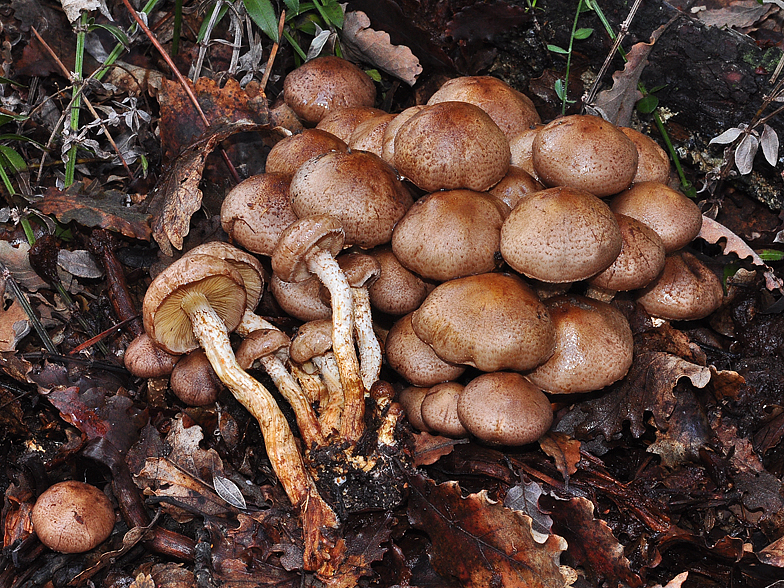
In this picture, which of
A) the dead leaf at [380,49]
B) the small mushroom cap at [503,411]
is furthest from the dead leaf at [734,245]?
the dead leaf at [380,49]

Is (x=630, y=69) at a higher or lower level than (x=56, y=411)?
higher

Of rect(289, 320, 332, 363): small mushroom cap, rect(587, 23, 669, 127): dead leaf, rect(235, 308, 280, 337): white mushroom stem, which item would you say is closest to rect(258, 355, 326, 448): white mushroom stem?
rect(289, 320, 332, 363): small mushroom cap

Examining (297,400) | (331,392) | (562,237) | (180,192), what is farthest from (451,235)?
(180,192)

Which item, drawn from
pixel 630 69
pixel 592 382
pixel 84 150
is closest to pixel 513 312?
pixel 592 382

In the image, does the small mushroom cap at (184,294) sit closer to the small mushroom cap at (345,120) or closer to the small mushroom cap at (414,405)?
the small mushroom cap at (414,405)

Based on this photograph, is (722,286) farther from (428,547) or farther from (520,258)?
(428,547)

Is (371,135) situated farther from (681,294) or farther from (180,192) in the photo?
(681,294)

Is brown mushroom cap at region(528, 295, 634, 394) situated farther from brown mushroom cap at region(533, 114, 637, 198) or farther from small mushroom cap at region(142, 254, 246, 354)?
small mushroom cap at region(142, 254, 246, 354)

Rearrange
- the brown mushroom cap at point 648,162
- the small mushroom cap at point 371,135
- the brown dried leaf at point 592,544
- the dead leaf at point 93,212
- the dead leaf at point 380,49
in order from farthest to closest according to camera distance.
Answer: the dead leaf at point 380,49
the dead leaf at point 93,212
the small mushroom cap at point 371,135
the brown mushroom cap at point 648,162
the brown dried leaf at point 592,544
